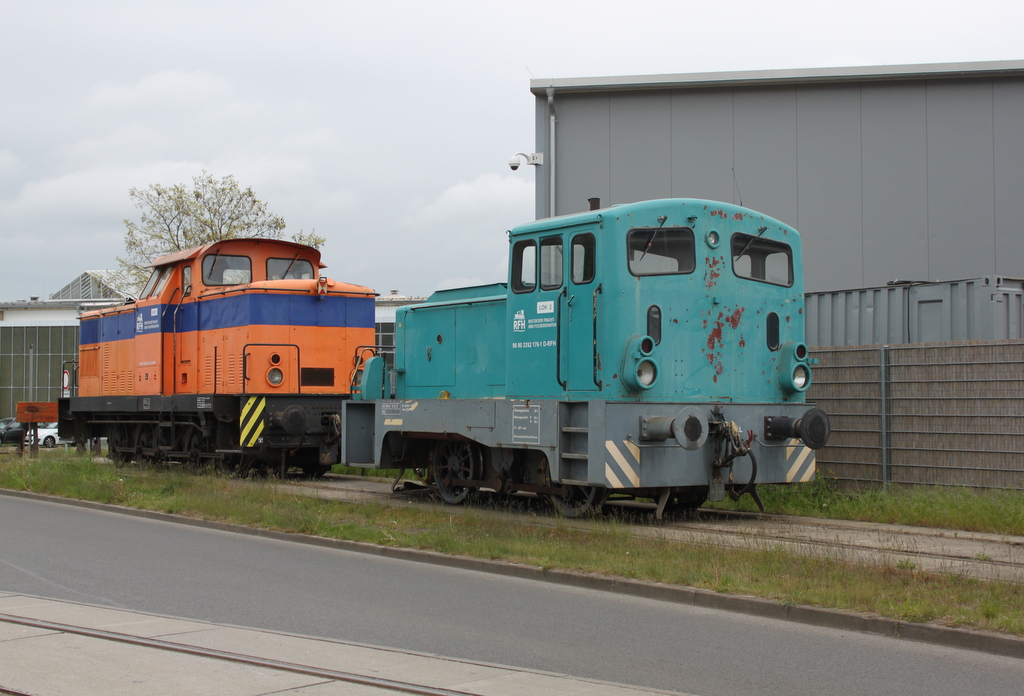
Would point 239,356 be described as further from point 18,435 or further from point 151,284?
point 18,435

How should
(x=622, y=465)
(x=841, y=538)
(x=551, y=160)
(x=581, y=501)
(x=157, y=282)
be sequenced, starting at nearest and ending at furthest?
1. (x=841, y=538)
2. (x=622, y=465)
3. (x=581, y=501)
4. (x=157, y=282)
5. (x=551, y=160)

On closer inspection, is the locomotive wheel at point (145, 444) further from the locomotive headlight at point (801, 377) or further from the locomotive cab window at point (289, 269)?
the locomotive headlight at point (801, 377)

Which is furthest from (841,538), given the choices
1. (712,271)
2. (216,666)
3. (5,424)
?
(5,424)

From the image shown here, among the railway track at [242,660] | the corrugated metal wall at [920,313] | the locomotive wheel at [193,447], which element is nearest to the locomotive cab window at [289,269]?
the locomotive wheel at [193,447]

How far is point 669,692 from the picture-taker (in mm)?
5008

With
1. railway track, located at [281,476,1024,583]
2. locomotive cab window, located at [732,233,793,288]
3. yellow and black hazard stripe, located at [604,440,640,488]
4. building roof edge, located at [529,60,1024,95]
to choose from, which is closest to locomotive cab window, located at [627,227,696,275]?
locomotive cab window, located at [732,233,793,288]

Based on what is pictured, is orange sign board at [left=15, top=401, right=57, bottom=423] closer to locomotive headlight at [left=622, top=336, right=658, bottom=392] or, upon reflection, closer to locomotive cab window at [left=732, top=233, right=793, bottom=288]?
locomotive headlight at [left=622, top=336, right=658, bottom=392]

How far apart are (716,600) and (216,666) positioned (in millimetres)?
3507

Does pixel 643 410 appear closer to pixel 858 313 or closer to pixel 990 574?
pixel 990 574

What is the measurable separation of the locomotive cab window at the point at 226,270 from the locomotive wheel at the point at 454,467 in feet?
20.9

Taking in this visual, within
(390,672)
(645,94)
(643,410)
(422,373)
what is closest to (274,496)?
(422,373)

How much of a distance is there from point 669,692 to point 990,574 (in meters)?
3.76

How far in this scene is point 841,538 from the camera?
9.44m

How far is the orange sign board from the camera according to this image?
21797 mm
